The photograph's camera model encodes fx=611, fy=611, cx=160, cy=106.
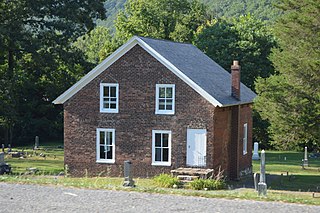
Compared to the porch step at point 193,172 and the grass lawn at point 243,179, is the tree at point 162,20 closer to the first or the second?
the grass lawn at point 243,179

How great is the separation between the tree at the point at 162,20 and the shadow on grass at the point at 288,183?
3484 centimetres

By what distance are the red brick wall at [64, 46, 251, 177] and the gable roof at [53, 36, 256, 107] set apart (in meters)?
0.29

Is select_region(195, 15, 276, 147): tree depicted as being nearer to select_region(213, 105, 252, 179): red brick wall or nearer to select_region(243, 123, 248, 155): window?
select_region(243, 123, 248, 155): window

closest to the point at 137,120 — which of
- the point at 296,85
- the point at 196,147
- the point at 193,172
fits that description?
the point at 196,147

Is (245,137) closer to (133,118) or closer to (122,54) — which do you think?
(133,118)

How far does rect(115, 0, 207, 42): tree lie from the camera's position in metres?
67.9

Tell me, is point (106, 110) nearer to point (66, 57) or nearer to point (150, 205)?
point (150, 205)

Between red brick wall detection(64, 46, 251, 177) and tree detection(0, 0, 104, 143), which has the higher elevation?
tree detection(0, 0, 104, 143)

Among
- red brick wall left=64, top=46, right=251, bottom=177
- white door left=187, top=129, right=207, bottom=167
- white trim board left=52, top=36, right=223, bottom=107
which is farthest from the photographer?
red brick wall left=64, top=46, right=251, bottom=177

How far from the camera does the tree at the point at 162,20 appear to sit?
223 feet

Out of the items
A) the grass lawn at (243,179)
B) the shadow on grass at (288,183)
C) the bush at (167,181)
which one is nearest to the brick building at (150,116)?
the shadow on grass at (288,183)

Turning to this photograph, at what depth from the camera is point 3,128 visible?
5438cm

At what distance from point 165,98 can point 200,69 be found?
349cm

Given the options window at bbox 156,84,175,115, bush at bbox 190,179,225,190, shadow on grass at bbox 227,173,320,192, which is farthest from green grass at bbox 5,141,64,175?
shadow on grass at bbox 227,173,320,192
